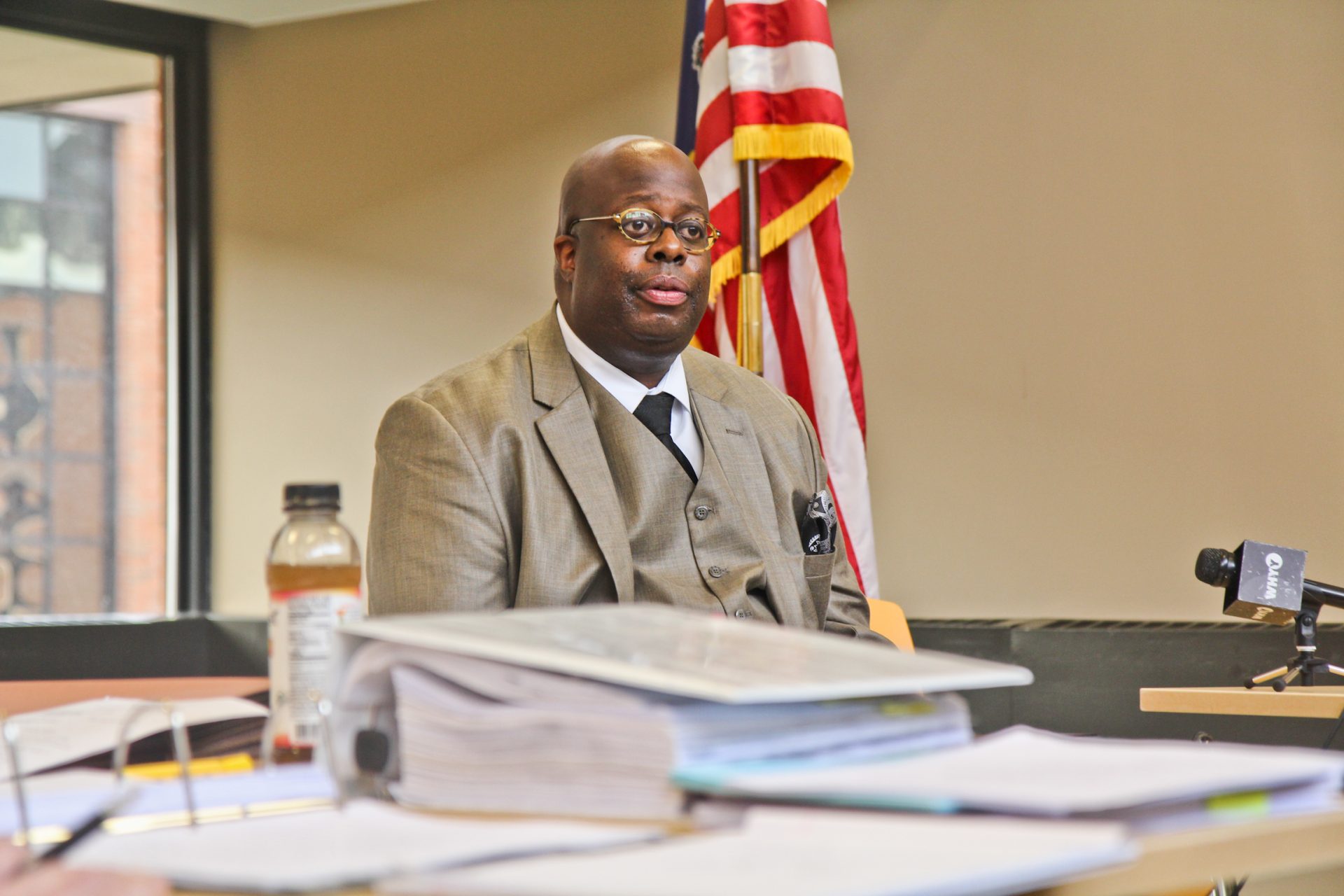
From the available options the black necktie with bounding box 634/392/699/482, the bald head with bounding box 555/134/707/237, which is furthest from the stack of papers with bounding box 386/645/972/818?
the bald head with bounding box 555/134/707/237

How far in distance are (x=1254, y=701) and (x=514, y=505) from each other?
1.13 metres

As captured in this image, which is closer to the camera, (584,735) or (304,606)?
(584,735)

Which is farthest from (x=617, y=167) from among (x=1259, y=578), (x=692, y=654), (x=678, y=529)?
Result: (x=692, y=654)

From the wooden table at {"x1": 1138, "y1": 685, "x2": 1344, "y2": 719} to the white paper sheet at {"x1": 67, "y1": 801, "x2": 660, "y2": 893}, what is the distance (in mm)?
1577

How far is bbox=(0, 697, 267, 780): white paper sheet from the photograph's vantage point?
93 cm

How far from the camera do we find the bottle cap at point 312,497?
0.99 m

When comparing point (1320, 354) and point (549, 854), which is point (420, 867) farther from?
point (1320, 354)

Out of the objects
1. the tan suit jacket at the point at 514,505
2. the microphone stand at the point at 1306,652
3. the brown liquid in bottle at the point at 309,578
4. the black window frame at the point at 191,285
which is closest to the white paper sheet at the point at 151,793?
the brown liquid in bottle at the point at 309,578

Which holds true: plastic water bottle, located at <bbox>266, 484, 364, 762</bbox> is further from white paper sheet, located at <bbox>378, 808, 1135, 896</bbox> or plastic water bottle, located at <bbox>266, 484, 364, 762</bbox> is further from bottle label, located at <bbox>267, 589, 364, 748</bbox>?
white paper sheet, located at <bbox>378, 808, 1135, 896</bbox>

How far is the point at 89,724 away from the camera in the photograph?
1.03m

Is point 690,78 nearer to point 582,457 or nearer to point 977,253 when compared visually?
point 977,253

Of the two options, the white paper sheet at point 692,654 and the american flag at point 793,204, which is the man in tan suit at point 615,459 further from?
the american flag at point 793,204

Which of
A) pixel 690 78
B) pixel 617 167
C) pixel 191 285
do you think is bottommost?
pixel 617 167

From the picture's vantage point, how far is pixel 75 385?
4535mm
